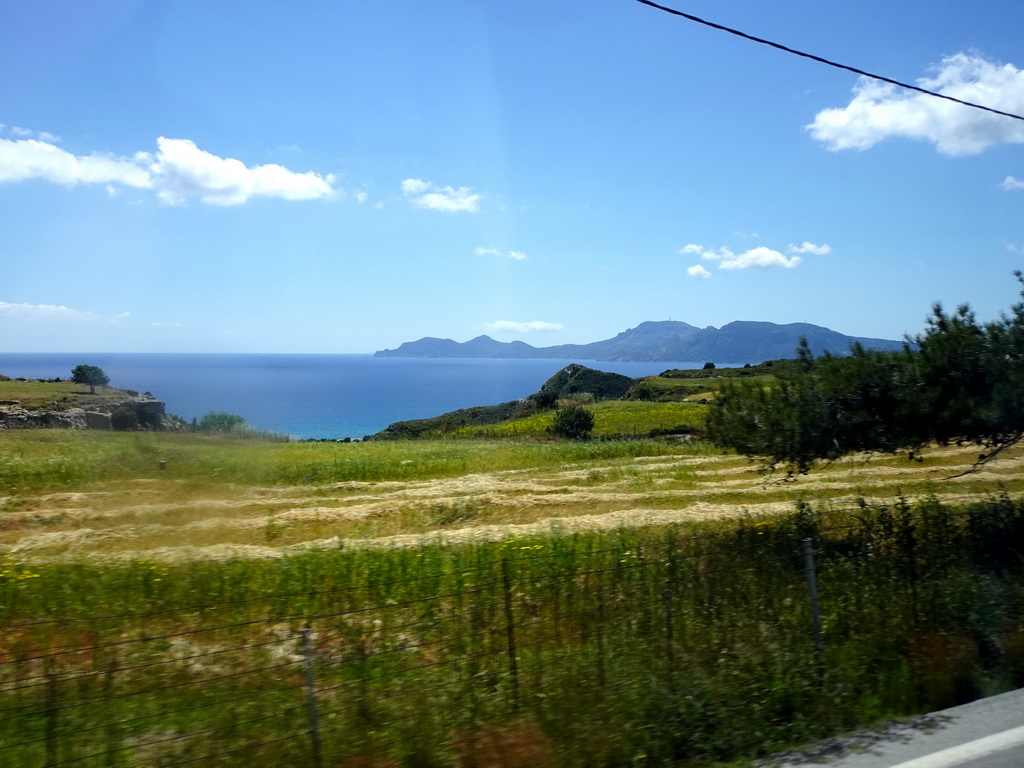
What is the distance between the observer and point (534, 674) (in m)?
6.09

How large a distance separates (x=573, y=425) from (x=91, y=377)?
26.9 m

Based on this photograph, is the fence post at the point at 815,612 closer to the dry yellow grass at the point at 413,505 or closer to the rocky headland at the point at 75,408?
the dry yellow grass at the point at 413,505

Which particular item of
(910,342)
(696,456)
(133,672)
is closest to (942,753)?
(133,672)

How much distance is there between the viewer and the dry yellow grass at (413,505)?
13.7 metres

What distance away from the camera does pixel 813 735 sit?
525cm

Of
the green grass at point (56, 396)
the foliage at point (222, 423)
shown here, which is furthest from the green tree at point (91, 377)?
the foliage at point (222, 423)

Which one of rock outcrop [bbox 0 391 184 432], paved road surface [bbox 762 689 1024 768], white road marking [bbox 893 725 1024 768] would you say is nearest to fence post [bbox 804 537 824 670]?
paved road surface [bbox 762 689 1024 768]

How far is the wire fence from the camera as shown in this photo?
505 centimetres

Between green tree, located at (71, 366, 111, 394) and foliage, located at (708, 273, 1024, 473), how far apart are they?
2643cm

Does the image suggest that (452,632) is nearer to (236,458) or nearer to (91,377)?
(236,458)

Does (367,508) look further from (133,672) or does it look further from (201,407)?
(133,672)

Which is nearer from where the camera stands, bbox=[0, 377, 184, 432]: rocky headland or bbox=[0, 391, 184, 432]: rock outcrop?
bbox=[0, 391, 184, 432]: rock outcrop

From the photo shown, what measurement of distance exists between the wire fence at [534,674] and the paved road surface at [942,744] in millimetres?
411

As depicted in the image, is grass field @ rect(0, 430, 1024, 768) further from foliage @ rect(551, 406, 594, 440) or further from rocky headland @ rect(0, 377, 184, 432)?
foliage @ rect(551, 406, 594, 440)
